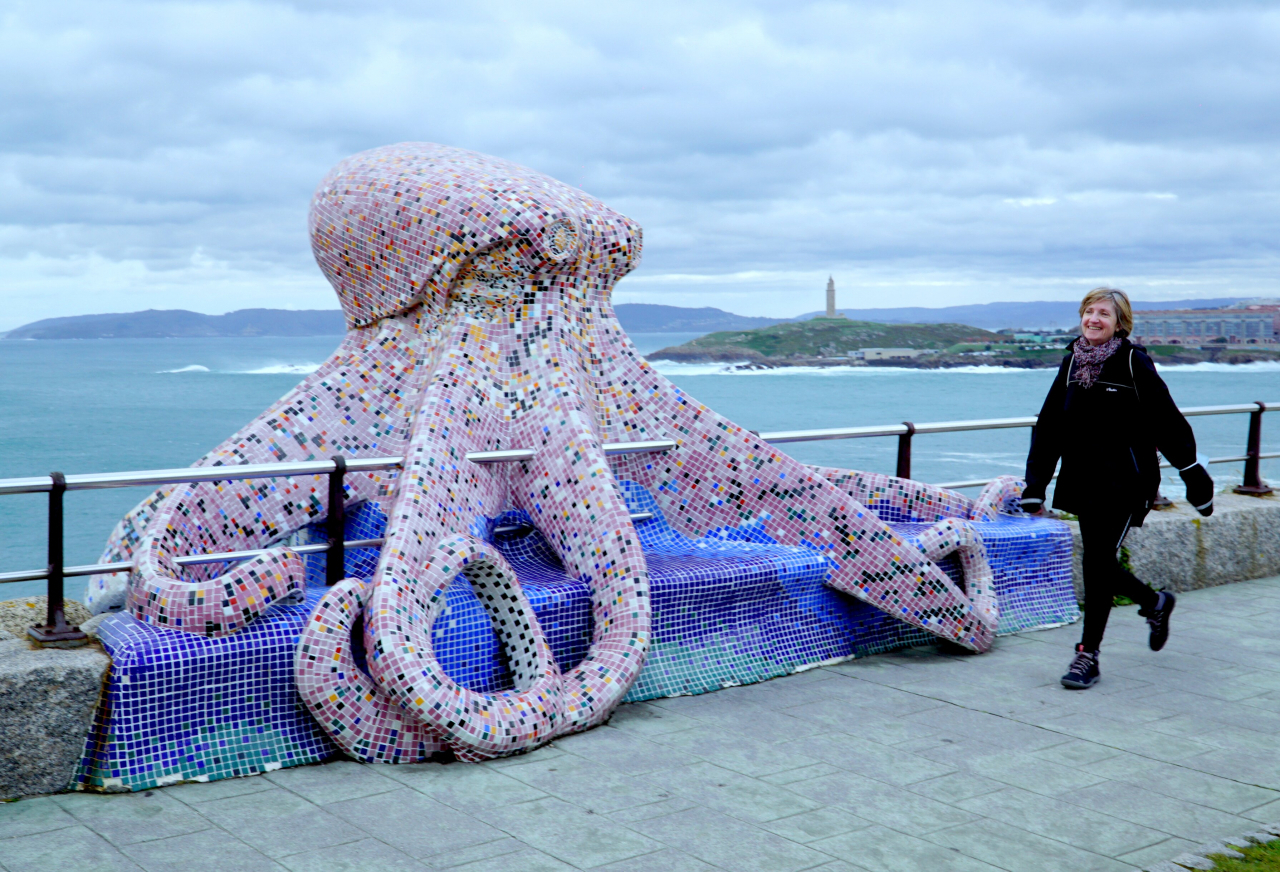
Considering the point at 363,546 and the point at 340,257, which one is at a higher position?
the point at 340,257

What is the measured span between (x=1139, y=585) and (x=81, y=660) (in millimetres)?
4331

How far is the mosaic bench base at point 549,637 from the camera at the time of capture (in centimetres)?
410

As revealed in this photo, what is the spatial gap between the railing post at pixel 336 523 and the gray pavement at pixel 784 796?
94 cm

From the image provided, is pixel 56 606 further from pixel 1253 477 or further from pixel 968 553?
pixel 1253 477

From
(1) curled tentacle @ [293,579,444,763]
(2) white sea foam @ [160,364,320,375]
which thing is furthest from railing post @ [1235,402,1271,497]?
(2) white sea foam @ [160,364,320,375]

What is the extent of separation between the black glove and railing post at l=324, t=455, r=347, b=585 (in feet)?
11.4

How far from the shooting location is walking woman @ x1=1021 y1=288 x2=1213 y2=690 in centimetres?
511

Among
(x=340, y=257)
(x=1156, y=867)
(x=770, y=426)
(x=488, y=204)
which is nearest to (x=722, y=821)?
(x=1156, y=867)

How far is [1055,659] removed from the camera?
5.77 meters

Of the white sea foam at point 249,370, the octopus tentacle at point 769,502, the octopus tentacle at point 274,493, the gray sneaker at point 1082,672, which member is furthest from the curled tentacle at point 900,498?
the white sea foam at point 249,370

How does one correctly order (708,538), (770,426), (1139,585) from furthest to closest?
(770,426) → (708,538) → (1139,585)

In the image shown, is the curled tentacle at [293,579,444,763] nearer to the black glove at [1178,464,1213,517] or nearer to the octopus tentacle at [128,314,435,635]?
the octopus tentacle at [128,314,435,635]

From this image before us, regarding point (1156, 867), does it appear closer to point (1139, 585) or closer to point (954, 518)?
point (1139, 585)

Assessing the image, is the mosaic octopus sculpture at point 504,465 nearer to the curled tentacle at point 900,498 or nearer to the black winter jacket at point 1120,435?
the curled tentacle at point 900,498
